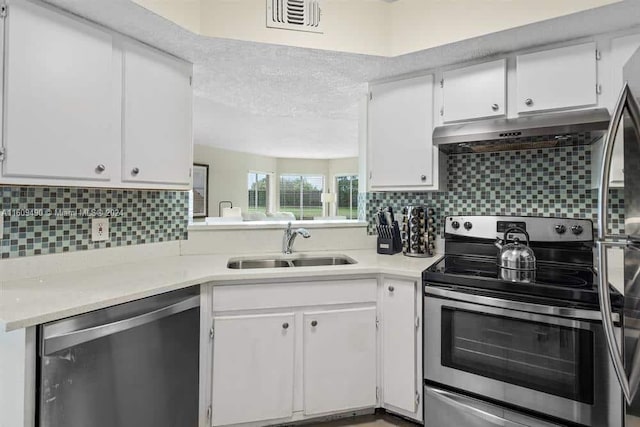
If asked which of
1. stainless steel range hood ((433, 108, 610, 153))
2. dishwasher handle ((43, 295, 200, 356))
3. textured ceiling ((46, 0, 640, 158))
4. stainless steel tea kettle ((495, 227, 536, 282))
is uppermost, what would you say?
textured ceiling ((46, 0, 640, 158))

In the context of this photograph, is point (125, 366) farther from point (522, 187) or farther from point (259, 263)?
point (522, 187)

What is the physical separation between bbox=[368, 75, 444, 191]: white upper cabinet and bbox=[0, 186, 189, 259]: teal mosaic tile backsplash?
4.33 ft

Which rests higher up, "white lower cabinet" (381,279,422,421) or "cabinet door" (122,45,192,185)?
"cabinet door" (122,45,192,185)

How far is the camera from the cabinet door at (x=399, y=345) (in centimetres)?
179

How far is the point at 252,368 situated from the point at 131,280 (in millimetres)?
707

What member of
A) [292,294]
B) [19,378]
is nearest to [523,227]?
[292,294]

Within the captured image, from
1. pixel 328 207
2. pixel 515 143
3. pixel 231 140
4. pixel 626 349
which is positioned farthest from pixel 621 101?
pixel 328 207

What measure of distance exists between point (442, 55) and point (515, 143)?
64cm

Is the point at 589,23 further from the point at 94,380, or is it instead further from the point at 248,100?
the point at 94,380

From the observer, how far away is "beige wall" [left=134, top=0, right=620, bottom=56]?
162 centimetres

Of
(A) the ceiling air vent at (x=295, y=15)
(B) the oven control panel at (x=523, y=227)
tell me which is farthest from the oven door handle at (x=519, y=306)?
(A) the ceiling air vent at (x=295, y=15)

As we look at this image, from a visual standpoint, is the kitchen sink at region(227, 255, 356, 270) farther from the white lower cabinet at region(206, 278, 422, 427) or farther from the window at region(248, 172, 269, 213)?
the window at region(248, 172, 269, 213)

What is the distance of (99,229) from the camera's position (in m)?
1.82

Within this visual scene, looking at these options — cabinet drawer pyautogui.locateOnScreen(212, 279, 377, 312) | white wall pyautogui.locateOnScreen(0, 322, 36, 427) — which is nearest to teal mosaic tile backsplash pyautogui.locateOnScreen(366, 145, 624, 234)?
cabinet drawer pyautogui.locateOnScreen(212, 279, 377, 312)
